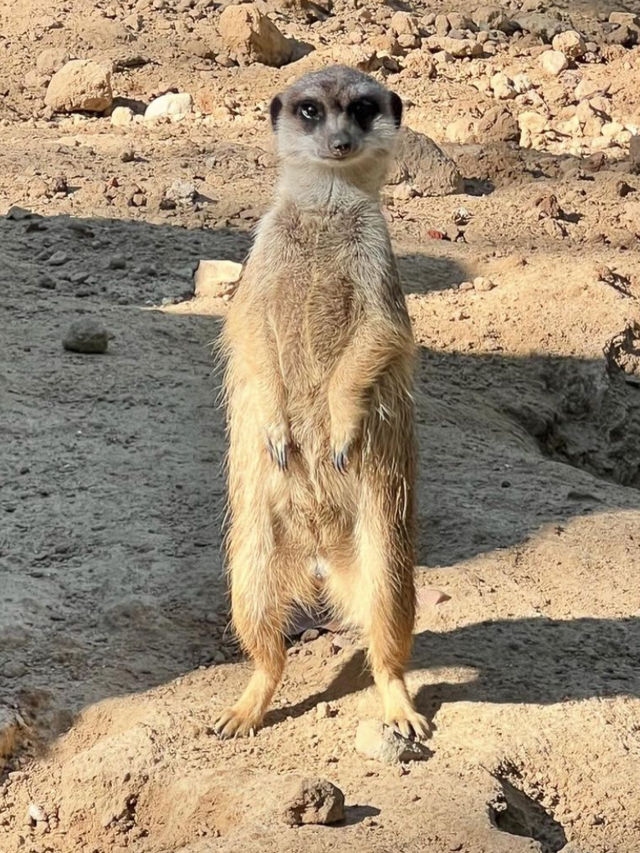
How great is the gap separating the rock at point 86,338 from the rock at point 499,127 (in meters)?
3.51

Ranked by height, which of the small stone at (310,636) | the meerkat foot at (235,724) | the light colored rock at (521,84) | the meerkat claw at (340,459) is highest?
the meerkat claw at (340,459)

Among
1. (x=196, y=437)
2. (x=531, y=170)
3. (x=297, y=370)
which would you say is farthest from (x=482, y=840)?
(x=531, y=170)

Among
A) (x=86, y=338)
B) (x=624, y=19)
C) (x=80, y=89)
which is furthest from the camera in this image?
(x=624, y=19)

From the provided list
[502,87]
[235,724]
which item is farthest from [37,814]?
[502,87]

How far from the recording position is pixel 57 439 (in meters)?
4.27

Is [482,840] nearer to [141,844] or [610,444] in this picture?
[141,844]

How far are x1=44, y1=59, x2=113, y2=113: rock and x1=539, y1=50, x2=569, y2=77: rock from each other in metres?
2.77

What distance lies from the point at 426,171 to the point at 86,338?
2621 millimetres

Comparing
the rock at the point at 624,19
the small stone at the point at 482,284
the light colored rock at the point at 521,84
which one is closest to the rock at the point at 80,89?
the light colored rock at the point at 521,84

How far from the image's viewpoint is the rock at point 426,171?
6.74 metres

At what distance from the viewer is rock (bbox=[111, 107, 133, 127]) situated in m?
7.34

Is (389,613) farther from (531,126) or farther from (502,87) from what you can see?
(502,87)

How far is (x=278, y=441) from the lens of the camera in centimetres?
313

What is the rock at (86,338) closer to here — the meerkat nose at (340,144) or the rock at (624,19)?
the meerkat nose at (340,144)
